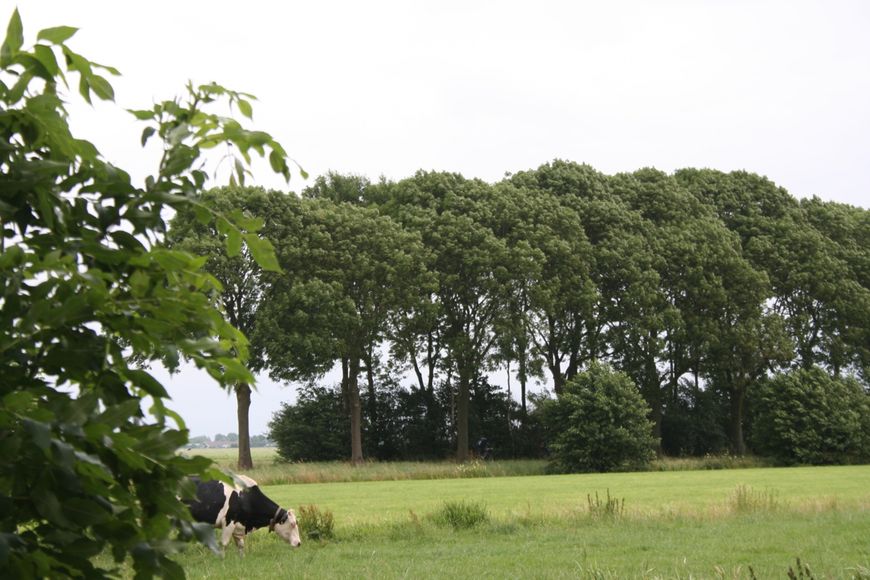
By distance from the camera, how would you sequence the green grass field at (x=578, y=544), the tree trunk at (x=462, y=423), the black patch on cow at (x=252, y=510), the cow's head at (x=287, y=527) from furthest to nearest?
the tree trunk at (x=462, y=423) < the cow's head at (x=287, y=527) < the black patch on cow at (x=252, y=510) < the green grass field at (x=578, y=544)

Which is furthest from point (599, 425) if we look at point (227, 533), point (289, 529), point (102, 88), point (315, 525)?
point (102, 88)

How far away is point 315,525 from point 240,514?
6.10 feet

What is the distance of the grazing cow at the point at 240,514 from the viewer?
16.3m

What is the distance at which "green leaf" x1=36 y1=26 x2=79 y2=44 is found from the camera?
255 centimetres

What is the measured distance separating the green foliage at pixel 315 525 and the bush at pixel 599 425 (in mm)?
29690

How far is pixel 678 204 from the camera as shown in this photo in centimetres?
5678

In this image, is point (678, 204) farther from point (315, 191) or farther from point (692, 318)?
point (315, 191)

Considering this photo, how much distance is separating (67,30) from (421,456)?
52.4 meters

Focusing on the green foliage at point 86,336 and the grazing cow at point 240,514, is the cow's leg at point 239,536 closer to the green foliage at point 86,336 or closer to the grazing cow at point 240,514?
the grazing cow at point 240,514

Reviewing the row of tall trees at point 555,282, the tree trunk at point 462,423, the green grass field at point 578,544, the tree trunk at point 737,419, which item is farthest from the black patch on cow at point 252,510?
the tree trunk at point 737,419

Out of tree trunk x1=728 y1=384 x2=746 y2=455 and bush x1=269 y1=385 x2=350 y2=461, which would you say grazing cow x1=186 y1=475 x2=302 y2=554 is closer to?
bush x1=269 y1=385 x2=350 y2=461

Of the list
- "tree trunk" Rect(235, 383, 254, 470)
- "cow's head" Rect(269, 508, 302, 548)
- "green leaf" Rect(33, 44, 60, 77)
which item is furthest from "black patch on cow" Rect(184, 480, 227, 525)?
"tree trunk" Rect(235, 383, 254, 470)

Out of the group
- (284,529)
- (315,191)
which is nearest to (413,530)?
(284,529)

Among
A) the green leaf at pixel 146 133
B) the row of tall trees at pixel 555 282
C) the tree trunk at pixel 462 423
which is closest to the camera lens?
the green leaf at pixel 146 133
